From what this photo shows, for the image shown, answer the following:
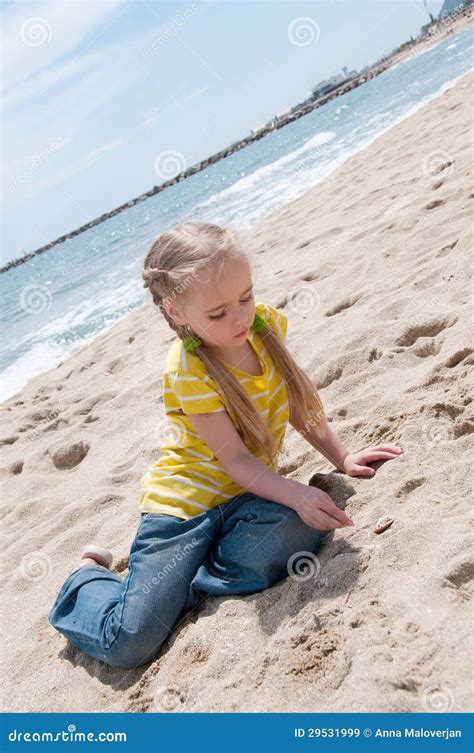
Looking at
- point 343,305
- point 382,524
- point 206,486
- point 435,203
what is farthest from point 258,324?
point 435,203

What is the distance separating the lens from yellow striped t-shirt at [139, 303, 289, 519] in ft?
7.48

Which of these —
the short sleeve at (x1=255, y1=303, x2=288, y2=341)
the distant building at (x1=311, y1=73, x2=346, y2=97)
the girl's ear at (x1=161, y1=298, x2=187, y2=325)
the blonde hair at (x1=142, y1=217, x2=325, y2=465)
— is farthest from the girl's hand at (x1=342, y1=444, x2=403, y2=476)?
the distant building at (x1=311, y1=73, x2=346, y2=97)

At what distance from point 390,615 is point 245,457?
731 mm

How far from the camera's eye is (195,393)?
7.43ft

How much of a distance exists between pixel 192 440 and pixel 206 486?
0.17 metres

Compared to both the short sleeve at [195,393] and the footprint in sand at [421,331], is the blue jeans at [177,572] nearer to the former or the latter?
the short sleeve at [195,393]

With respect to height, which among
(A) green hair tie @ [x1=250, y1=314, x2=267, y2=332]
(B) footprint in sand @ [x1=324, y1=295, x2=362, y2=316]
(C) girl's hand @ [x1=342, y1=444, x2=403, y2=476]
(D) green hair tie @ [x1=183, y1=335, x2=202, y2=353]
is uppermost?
(D) green hair tie @ [x1=183, y1=335, x2=202, y2=353]

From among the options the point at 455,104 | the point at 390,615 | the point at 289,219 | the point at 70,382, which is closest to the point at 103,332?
the point at 70,382

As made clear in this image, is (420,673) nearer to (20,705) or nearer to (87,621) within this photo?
(87,621)

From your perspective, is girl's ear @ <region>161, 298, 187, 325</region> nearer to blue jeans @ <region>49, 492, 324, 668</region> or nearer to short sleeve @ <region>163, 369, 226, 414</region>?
short sleeve @ <region>163, 369, 226, 414</region>

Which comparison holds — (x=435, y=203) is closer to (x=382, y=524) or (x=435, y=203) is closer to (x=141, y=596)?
(x=382, y=524)

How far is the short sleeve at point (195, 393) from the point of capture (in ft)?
7.38

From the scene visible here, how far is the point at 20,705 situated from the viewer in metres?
2.17
